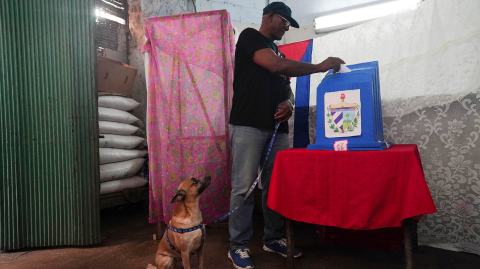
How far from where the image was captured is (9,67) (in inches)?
78.2

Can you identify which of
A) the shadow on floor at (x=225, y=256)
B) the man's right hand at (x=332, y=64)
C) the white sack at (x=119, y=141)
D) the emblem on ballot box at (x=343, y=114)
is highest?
the man's right hand at (x=332, y=64)

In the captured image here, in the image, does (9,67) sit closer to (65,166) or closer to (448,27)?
(65,166)

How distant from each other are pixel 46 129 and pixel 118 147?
75 cm

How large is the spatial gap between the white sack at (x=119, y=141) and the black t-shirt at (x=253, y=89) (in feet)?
4.92

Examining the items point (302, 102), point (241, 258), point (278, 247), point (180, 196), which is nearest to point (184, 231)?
point (180, 196)

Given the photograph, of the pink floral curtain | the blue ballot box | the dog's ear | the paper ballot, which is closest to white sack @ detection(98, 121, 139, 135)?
the pink floral curtain

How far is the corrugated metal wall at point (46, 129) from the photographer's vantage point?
1.99 meters

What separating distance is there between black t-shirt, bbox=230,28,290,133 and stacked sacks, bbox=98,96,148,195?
1.51 metres

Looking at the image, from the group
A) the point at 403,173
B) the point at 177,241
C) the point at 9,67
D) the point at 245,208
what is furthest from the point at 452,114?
the point at 9,67

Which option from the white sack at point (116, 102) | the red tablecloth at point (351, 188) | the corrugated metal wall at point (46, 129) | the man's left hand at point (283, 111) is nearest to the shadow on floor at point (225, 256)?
the corrugated metal wall at point (46, 129)

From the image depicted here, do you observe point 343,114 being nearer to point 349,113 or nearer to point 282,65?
point 349,113

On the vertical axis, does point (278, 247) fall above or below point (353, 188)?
below

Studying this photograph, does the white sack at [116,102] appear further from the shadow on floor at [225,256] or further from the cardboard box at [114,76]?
the shadow on floor at [225,256]

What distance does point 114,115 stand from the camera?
107 inches
